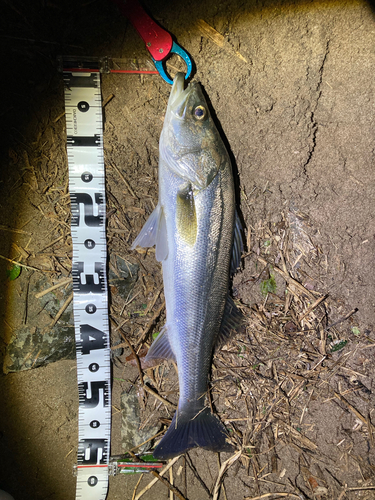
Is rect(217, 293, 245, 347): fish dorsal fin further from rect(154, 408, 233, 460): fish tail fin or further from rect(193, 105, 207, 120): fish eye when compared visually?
rect(193, 105, 207, 120): fish eye

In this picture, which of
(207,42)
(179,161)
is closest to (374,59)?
(207,42)

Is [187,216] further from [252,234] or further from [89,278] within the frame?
A: [89,278]

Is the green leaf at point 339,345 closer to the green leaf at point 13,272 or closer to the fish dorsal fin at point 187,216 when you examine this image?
the fish dorsal fin at point 187,216

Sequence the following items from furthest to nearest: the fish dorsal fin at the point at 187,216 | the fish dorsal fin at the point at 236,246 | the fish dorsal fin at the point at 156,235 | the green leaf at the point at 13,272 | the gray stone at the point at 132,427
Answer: the gray stone at the point at 132,427
the green leaf at the point at 13,272
the fish dorsal fin at the point at 236,246
the fish dorsal fin at the point at 156,235
the fish dorsal fin at the point at 187,216

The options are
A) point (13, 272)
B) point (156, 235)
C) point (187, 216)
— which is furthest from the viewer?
point (13, 272)

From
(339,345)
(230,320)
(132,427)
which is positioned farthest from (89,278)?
(339,345)

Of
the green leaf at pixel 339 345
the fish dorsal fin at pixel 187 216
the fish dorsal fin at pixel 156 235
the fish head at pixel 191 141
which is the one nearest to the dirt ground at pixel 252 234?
the green leaf at pixel 339 345

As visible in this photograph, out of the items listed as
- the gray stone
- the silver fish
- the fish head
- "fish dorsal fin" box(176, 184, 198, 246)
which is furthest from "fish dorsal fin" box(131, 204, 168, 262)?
the gray stone

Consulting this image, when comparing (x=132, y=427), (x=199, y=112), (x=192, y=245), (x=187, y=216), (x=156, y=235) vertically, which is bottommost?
(x=132, y=427)
